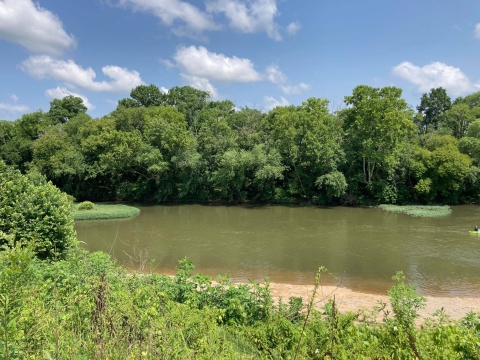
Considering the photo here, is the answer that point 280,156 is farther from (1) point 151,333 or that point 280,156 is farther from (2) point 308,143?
(1) point 151,333

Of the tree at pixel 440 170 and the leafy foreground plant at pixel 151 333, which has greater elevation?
the tree at pixel 440 170

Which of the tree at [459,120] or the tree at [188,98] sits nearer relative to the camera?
the tree at [459,120]

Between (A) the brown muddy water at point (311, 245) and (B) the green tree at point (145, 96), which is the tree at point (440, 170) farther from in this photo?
(B) the green tree at point (145, 96)

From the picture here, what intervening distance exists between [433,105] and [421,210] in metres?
29.4

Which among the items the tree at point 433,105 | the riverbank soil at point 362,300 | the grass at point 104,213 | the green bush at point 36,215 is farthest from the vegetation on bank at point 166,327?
the tree at point 433,105

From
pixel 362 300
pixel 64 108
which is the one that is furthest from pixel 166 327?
pixel 64 108

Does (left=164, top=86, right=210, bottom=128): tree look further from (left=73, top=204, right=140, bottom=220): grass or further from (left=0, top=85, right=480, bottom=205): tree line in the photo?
(left=73, top=204, right=140, bottom=220): grass

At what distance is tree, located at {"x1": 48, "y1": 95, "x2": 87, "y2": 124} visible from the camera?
5356 centimetres

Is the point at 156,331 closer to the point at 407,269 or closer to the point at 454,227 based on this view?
the point at 407,269

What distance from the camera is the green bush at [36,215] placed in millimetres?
9641

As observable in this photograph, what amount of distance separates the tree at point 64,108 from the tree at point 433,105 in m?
57.4

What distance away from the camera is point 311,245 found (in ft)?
59.2

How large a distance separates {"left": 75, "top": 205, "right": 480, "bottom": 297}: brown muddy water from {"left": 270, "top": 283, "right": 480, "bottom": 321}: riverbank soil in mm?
844

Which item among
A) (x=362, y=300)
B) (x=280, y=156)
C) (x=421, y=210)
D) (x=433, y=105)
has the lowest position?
(x=362, y=300)
